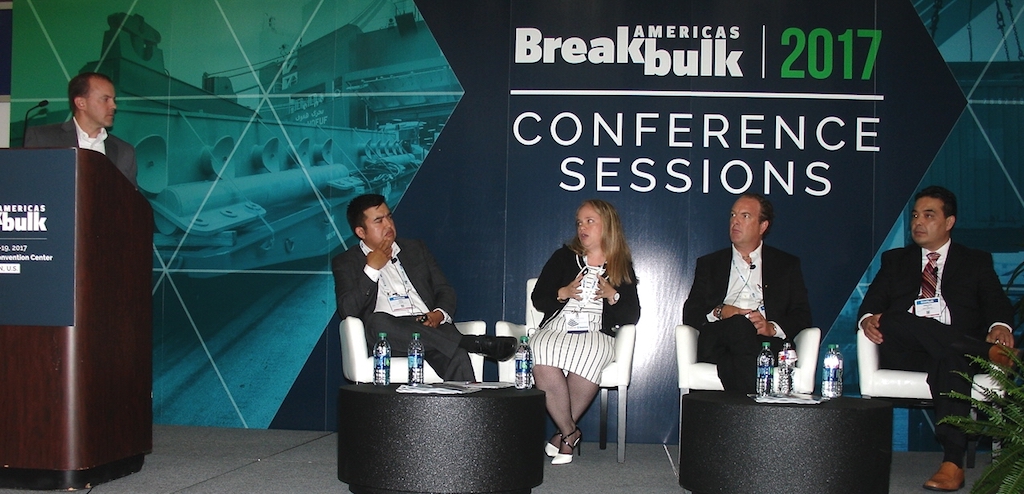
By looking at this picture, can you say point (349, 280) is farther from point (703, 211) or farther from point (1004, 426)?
point (1004, 426)

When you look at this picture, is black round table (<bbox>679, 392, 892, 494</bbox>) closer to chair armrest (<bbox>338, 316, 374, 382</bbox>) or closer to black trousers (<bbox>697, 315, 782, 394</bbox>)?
black trousers (<bbox>697, 315, 782, 394</bbox>)

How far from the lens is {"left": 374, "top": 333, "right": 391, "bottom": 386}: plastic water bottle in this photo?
12.4 ft

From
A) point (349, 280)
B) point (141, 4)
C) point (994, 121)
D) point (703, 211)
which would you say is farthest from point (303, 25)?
point (994, 121)

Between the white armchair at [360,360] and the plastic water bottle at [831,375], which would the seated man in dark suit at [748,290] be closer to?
the plastic water bottle at [831,375]

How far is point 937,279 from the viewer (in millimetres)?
4621

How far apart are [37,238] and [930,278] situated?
3.84m

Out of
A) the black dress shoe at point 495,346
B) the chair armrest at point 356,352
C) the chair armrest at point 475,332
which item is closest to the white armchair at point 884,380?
the black dress shoe at point 495,346

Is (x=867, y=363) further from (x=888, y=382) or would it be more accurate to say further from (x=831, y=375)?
(x=831, y=375)

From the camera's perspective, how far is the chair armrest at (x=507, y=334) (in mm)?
4801

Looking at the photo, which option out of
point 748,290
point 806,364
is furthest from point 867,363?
point 748,290

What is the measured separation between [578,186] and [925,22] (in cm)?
205

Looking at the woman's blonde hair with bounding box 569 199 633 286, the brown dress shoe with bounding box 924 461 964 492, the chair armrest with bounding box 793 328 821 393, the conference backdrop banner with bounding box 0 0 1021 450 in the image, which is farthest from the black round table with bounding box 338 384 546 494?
the conference backdrop banner with bounding box 0 0 1021 450

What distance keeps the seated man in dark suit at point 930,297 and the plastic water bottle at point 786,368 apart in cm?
48

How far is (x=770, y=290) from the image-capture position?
4.75 metres
